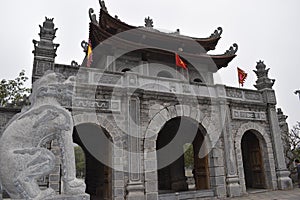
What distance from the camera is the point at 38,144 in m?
3.32

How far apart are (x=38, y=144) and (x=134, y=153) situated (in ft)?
15.6

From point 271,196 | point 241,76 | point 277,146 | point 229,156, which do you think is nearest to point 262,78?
point 241,76

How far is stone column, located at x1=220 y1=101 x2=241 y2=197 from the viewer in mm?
9000

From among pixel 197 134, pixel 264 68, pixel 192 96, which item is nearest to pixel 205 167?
pixel 197 134

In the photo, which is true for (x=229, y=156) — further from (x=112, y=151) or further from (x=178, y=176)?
(x=112, y=151)

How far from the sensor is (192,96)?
938cm

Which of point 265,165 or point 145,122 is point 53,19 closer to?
point 145,122

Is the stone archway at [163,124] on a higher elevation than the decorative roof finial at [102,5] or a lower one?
lower

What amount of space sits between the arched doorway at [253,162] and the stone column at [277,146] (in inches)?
23.8

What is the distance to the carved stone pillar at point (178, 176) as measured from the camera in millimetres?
12558

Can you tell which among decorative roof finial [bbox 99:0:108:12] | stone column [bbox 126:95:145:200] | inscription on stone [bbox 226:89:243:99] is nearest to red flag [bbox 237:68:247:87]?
inscription on stone [bbox 226:89:243:99]

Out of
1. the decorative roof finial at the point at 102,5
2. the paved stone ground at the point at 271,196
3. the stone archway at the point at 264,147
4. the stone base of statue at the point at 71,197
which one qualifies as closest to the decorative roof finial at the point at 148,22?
the decorative roof finial at the point at 102,5

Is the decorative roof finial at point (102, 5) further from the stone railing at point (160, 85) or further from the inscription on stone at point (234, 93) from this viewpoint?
the inscription on stone at point (234, 93)

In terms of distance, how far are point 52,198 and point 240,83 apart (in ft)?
35.8
